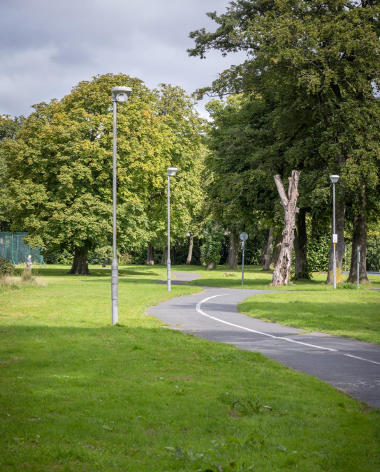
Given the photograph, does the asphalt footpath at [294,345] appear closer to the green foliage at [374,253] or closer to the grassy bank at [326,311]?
the grassy bank at [326,311]

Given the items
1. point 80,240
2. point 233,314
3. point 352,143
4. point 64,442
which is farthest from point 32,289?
point 64,442

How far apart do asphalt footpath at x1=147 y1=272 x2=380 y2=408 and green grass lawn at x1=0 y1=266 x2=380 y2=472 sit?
0.50 meters

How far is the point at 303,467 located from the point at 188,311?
1314cm

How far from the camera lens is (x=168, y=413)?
603 cm

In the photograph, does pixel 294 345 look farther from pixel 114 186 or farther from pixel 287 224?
pixel 287 224

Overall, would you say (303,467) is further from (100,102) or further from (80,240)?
(100,102)

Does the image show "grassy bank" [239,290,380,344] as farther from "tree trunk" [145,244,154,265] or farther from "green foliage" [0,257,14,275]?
"tree trunk" [145,244,154,265]

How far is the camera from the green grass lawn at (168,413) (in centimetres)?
472

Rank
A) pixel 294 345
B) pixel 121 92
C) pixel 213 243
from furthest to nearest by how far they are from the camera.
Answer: pixel 213 243 → pixel 121 92 → pixel 294 345

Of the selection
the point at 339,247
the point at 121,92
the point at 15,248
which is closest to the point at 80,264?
the point at 15,248

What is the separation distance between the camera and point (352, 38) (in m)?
26.7

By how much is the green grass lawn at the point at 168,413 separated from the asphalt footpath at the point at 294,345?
501 millimetres

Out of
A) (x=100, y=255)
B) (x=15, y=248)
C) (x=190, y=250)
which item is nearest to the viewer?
(x=15, y=248)

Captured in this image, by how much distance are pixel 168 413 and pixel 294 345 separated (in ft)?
19.2
